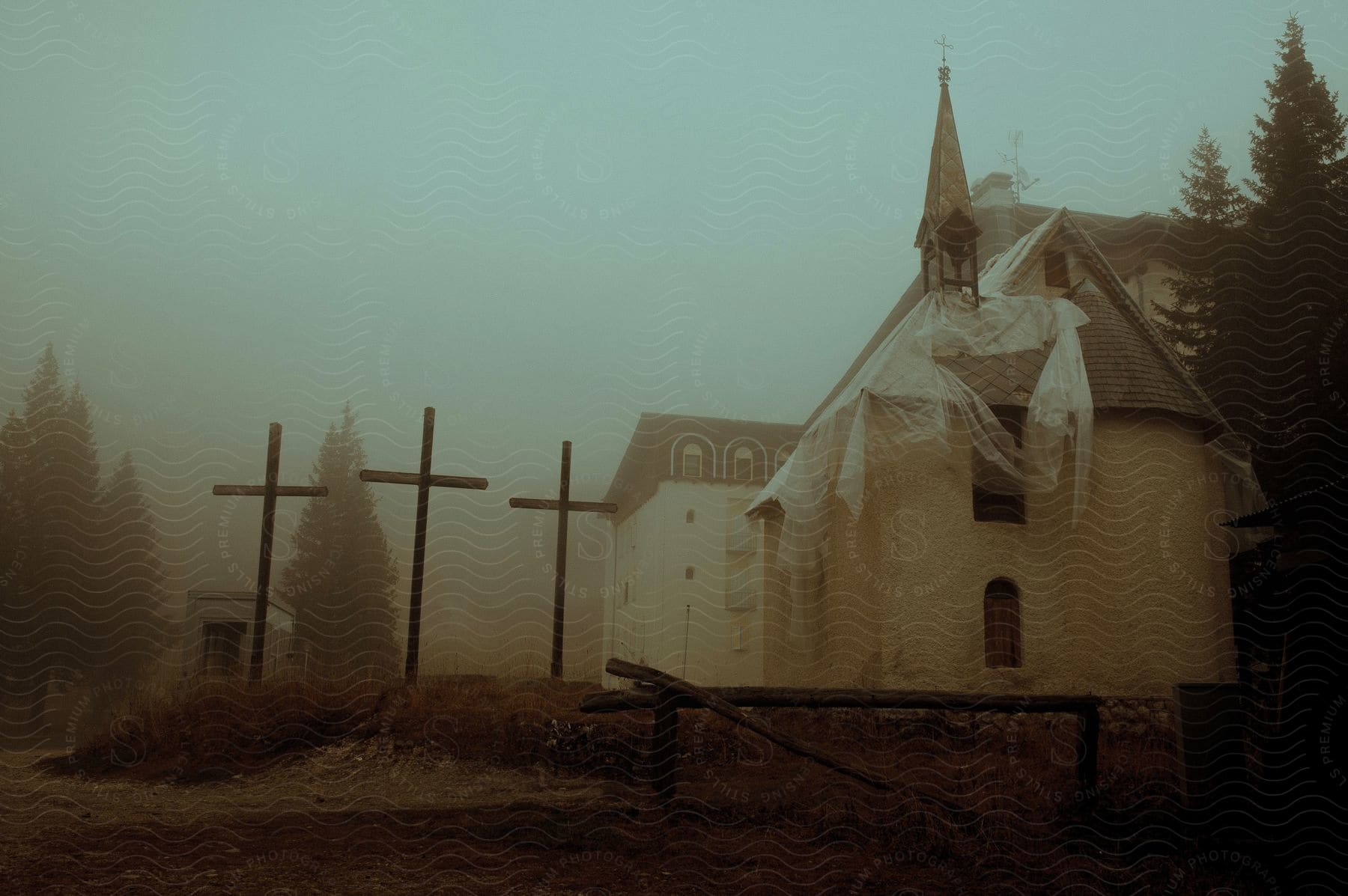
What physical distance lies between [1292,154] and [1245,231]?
112 centimetres

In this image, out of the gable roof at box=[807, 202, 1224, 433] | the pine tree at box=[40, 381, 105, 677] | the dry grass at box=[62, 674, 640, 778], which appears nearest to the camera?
the dry grass at box=[62, 674, 640, 778]

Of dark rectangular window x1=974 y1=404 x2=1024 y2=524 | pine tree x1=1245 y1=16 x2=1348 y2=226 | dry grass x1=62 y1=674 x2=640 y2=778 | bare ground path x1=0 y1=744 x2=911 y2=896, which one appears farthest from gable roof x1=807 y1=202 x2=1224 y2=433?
bare ground path x1=0 y1=744 x2=911 y2=896

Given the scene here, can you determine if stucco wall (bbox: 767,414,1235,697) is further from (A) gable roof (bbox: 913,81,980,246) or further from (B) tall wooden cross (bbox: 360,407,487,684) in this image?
(B) tall wooden cross (bbox: 360,407,487,684)

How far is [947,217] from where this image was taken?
46.9 ft

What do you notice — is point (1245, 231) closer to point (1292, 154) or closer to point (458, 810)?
point (1292, 154)

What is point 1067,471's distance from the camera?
1189 centimetres

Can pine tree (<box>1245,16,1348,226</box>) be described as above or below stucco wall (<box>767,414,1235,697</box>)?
above

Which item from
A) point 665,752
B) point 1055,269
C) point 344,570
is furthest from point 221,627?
point 1055,269

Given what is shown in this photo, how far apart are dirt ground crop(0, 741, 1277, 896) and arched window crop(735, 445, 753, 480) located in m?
19.4

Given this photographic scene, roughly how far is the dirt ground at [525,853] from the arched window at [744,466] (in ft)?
63.6

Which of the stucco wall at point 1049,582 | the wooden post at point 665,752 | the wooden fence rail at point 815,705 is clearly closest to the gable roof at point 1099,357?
the stucco wall at point 1049,582

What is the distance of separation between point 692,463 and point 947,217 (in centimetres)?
1365

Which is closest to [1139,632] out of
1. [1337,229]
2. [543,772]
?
[1337,229]

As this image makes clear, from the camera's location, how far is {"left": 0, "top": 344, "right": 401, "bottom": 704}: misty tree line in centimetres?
1277
